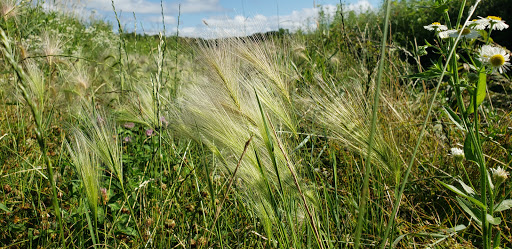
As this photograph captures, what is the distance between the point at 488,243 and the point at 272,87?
79cm

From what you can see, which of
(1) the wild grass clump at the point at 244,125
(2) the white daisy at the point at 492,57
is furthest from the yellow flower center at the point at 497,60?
(1) the wild grass clump at the point at 244,125

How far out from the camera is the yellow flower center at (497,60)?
3.56 feet

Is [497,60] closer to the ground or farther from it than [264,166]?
farther from it

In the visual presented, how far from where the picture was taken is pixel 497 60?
1.08 m

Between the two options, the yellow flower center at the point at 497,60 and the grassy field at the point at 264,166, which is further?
the yellow flower center at the point at 497,60

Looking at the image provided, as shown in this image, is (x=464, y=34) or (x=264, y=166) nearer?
(x=264, y=166)

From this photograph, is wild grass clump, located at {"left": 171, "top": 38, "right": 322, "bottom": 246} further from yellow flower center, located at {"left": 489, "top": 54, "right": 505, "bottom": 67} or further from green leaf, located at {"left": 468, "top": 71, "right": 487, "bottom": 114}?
yellow flower center, located at {"left": 489, "top": 54, "right": 505, "bottom": 67}

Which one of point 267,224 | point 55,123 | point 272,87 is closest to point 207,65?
point 272,87

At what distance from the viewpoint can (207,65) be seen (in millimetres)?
1199

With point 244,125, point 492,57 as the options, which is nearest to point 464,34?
point 492,57

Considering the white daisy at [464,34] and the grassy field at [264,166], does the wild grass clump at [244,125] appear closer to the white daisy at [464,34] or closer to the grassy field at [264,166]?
the grassy field at [264,166]

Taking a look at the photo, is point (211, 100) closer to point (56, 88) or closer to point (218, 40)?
point (218, 40)

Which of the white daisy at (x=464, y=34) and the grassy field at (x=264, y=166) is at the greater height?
the white daisy at (x=464, y=34)

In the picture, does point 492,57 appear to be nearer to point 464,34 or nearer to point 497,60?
point 497,60
